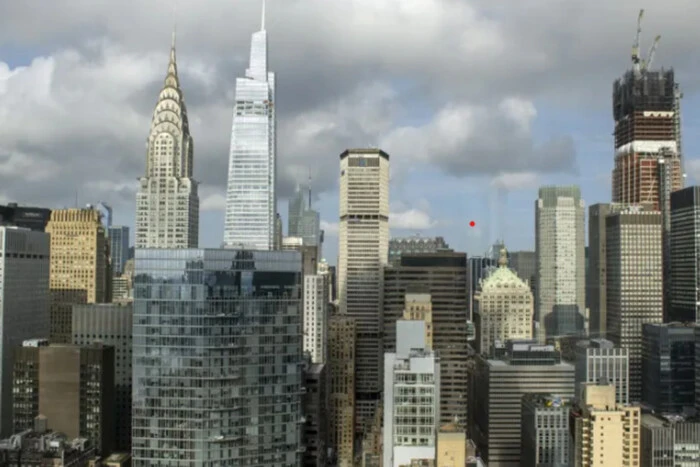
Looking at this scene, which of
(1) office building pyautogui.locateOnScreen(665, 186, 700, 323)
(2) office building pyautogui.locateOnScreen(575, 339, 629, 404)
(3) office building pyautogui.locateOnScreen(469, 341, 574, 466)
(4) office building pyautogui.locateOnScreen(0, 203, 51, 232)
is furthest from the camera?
(1) office building pyautogui.locateOnScreen(665, 186, 700, 323)

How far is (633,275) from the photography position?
11844 centimetres

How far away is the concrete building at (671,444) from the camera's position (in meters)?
62.3

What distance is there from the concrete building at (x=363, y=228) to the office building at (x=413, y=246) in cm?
417

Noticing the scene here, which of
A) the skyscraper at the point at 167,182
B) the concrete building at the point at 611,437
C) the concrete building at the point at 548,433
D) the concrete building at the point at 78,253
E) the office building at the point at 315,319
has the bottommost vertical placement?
the concrete building at the point at 548,433

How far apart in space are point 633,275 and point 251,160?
5432 cm

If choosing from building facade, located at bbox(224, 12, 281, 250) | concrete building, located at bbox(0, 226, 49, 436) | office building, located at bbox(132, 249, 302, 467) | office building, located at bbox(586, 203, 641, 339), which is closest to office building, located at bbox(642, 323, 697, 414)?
office building, located at bbox(586, 203, 641, 339)

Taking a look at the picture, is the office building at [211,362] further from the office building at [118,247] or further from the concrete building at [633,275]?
the office building at [118,247]

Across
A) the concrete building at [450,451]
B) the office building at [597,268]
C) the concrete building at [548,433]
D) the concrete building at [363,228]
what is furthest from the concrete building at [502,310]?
the concrete building at [450,451]

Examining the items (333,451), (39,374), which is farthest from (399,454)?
(333,451)

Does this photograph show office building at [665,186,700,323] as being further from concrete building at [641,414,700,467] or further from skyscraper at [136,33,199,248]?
skyscraper at [136,33,199,248]

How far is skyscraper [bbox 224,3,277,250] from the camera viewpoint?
10550 cm

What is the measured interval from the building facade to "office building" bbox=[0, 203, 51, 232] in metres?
23.8

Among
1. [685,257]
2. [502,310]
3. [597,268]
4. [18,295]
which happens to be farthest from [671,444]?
[597,268]

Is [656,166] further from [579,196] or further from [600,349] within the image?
[600,349]
